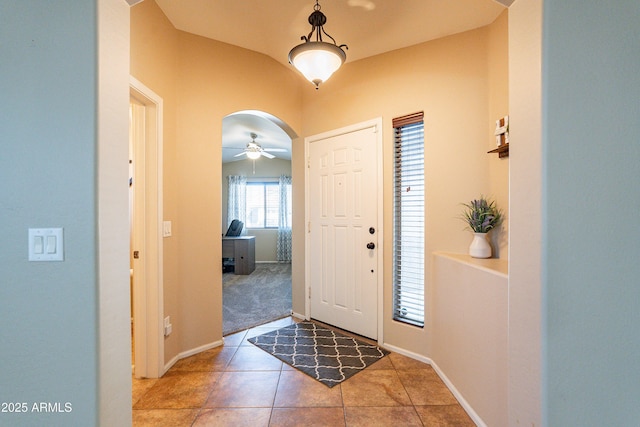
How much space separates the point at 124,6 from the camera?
1.11m

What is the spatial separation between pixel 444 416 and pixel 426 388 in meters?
0.29

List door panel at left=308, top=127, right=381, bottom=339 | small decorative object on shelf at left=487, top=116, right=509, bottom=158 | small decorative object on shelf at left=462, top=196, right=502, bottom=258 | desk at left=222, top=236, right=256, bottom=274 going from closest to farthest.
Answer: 1. small decorative object on shelf at left=487, top=116, right=509, bottom=158
2. small decorative object on shelf at left=462, top=196, right=502, bottom=258
3. door panel at left=308, top=127, right=381, bottom=339
4. desk at left=222, top=236, right=256, bottom=274

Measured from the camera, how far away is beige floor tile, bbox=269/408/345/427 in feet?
5.55

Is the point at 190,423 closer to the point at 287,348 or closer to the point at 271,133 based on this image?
the point at 287,348

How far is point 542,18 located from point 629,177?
62 cm

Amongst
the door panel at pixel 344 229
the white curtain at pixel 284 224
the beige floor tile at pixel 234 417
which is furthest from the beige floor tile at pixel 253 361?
the white curtain at pixel 284 224

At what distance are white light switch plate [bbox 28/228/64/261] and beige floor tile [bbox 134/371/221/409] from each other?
4.62ft

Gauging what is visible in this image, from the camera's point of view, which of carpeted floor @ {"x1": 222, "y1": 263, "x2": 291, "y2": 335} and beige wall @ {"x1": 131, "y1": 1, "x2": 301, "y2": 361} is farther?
carpeted floor @ {"x1": 222, "y1": 263, "x2": 291, "y2": 335}

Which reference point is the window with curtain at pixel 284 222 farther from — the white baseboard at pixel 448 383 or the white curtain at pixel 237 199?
the white baseboard at pixel 448 383

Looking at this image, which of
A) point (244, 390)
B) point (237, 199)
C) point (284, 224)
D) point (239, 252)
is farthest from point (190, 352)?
point (237, 199)

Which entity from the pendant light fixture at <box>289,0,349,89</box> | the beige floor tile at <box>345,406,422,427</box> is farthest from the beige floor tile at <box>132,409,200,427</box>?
the pendant light fixture at <box>289,0,349,89</box>

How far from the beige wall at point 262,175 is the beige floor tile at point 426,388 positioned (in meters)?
5.32

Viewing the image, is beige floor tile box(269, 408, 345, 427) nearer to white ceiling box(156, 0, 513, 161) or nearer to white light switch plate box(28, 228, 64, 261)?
white light switch plate box(28, 228, 64, 261)

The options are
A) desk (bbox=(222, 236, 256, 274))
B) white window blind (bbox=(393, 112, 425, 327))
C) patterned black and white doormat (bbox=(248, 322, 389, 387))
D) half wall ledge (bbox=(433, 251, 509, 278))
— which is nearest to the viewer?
half wall ledge (bbox=(433, 251, 509, 278))
